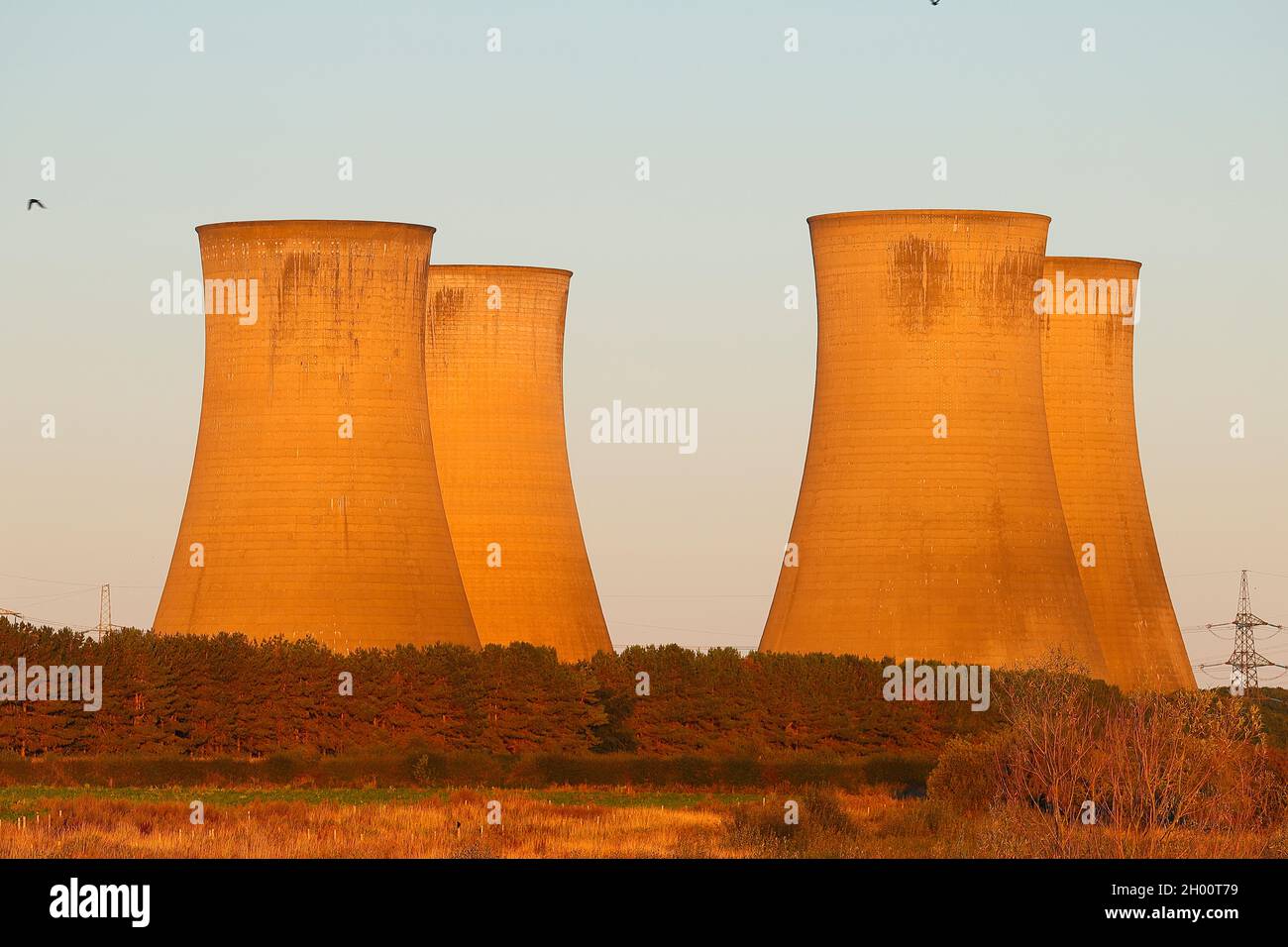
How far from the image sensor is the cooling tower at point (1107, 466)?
45.8 meters

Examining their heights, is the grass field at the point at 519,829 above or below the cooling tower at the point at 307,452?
below

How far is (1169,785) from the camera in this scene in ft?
69.9

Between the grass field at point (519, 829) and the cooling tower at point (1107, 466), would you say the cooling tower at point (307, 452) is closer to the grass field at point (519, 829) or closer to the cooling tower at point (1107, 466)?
Answer: the grass field at point (519, 829)

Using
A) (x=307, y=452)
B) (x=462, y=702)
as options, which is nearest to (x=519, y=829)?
(x=462, y=702)

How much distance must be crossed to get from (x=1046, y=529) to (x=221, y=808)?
18418 mm

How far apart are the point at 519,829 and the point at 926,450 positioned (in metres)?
17.3

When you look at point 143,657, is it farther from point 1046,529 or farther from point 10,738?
point 1046,529

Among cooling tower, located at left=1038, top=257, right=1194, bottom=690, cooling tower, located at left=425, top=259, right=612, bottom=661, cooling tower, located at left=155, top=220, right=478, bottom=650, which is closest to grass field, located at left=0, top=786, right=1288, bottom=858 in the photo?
cooling tower, located at left=155, top=220, right=478, bottom=650

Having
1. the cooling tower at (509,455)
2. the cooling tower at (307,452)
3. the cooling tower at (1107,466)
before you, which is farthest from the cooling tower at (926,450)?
the cooling tower at (509,455)

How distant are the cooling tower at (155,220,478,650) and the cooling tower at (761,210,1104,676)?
22.9 ft

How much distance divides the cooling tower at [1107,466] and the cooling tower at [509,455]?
964 cm

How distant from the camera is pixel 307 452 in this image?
36781mm

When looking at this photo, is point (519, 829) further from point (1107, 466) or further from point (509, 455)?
point (1107, 466)

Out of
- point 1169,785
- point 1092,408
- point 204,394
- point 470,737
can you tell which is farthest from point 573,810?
→ point 1092,408
